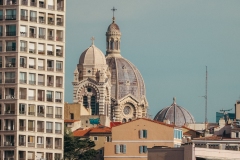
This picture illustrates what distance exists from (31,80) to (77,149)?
19.9m

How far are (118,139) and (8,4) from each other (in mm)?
23613

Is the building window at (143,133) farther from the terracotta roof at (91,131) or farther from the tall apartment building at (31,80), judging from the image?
the tall apartment building at (31,80)

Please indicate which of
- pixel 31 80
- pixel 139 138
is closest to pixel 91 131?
pixel 139 138

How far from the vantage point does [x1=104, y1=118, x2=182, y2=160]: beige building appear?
5458 inches

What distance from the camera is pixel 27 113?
122875 millimetres

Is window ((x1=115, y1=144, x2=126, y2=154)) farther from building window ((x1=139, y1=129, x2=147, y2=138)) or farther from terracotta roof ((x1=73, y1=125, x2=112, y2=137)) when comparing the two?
terracotta roof ((x1=73, y1=125, x2=112, y2=137))

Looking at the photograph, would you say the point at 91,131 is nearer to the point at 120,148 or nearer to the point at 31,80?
the point at 120,148

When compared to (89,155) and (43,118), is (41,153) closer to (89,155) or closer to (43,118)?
(43,118)

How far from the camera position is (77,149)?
141750 mm

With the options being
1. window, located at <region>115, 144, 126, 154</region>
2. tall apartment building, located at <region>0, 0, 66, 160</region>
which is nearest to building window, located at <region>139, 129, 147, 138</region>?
window, located at <region>115, 144, 126, 154</region>

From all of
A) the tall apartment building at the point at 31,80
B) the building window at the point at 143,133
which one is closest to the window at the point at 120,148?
the building window at the point at 143,133

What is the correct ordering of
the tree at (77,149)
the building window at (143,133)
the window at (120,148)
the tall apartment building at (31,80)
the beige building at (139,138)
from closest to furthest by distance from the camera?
the tall apartment building at (31,80) < the beige building at (139,138) < the tree at (77,149) < the building window at (143,133) < the window at (120,148)

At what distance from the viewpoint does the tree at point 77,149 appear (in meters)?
140

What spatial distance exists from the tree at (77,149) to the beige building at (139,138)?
1.79m
